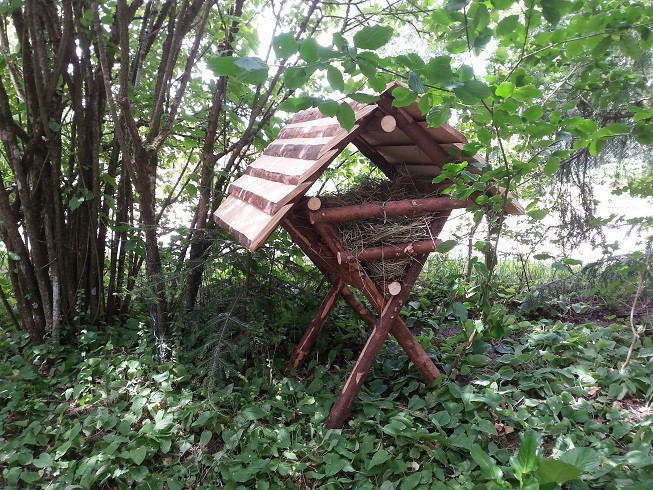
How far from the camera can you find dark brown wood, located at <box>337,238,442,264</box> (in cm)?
270

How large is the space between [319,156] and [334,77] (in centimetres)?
88

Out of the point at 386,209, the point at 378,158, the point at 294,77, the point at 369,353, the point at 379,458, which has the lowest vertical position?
the point at 379,458

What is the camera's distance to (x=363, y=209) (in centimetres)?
267

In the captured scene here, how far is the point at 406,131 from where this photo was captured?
105 inches

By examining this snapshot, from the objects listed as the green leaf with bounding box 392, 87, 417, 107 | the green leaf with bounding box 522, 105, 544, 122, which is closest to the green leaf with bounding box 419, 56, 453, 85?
the green leaf with bounding box 392, 87, 417, 107

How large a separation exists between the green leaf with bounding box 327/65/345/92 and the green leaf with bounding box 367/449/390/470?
1.92 m

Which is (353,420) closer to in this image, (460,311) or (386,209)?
(460,311)

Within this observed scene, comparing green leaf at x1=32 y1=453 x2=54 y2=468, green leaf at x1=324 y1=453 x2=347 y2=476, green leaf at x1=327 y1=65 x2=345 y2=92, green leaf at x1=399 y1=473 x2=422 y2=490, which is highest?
green leaf at x1=327 y1=65 x2=345 y2=92

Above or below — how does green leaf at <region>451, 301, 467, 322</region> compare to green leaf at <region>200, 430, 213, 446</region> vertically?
above

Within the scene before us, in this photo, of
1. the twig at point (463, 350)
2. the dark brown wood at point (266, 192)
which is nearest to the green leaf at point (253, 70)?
the dark brown wood at point (266, 192)

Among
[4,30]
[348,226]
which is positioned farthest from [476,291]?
[4,30]

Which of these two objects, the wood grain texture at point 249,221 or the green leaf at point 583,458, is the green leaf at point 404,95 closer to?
the wood grain texture at point 249,221

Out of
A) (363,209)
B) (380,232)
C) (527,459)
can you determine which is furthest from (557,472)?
(363,209)

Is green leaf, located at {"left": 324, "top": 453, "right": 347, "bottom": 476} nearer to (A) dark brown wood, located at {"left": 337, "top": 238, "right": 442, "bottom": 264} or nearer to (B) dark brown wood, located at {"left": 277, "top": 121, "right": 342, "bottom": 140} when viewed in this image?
(A) dark brown wood, located at {"left": 337, "top": 238, "right": 442, "bottom": 264}
